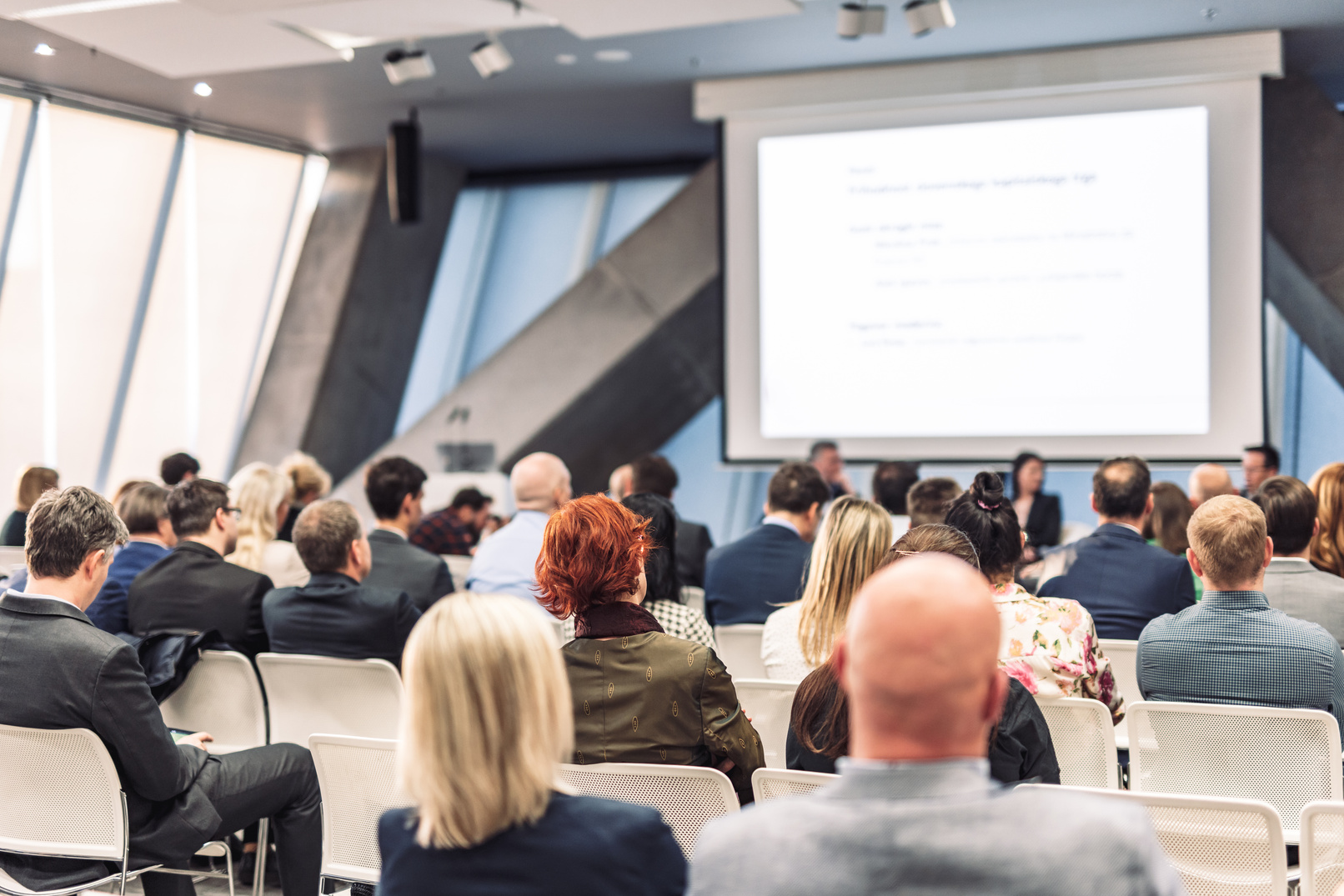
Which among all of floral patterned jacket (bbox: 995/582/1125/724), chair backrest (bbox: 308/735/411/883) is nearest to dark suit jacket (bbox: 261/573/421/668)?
chair backrest (bbox: 308/735/411/883)

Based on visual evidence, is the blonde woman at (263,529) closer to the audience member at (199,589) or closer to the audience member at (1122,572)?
the audience member at (199,589)

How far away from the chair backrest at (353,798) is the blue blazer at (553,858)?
0.93 meters

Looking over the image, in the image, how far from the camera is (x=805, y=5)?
6.87m

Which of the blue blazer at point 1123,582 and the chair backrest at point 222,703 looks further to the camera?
the blue blazer at point 1123,582

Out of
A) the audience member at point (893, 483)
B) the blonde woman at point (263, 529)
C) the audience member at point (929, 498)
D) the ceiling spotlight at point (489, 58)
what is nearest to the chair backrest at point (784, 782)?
the audience member at point (929, 498)

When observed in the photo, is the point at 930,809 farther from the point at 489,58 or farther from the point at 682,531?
the point at 489,58

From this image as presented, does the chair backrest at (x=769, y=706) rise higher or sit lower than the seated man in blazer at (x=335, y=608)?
lower

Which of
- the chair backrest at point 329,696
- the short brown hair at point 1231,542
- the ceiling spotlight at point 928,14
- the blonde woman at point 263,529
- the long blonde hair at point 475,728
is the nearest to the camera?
the long blonde hair at point 475,728

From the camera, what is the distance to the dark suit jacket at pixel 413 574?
425 cm

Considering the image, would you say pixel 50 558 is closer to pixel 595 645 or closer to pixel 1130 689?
pixel 595 645

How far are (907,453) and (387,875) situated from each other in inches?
267

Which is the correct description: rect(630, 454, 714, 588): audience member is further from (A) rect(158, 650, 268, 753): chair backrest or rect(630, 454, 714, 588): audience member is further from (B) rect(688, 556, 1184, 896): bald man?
(B) rect(688, 556, 1184, 896): bald man

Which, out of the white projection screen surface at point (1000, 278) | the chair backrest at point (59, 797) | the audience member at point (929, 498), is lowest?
the chair backrest at point (59, 797)

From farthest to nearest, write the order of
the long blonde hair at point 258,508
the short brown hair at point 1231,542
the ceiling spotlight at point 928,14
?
the ceiling spotlight at point 928,14 < the long blonde hair at point 258,508 < the short brown hair at point 1231,542
